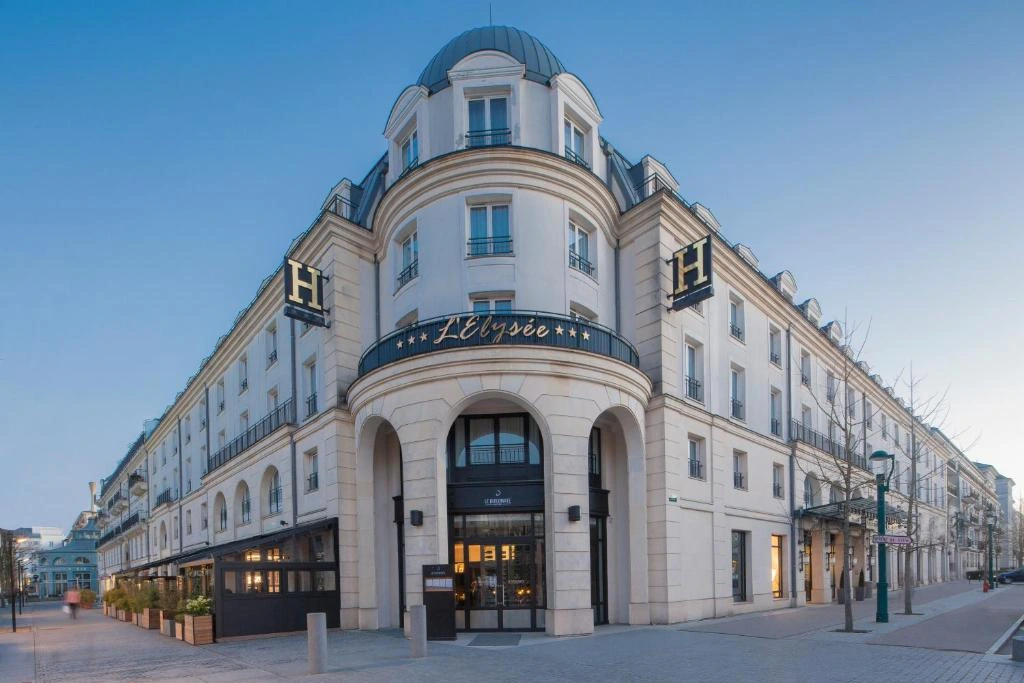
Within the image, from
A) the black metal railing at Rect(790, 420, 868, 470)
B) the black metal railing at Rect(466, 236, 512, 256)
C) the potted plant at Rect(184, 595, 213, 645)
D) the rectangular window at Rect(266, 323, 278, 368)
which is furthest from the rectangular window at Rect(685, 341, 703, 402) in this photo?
the rectangular window at Rect(266, 323, 278, 368)

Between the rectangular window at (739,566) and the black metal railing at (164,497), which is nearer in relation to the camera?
the rectangular window at (739,566)

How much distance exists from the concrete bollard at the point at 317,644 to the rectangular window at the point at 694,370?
13890mm

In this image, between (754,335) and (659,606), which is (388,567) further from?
(754,335)

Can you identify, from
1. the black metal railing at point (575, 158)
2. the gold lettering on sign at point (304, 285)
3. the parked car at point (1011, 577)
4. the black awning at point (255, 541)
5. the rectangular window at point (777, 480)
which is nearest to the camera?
the black awning at point (255, 541)

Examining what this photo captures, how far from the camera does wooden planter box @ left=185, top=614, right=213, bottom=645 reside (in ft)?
58.7

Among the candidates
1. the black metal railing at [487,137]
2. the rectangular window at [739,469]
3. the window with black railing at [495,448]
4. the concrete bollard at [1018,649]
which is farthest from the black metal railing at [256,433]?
the concrete bollard at [1018,649]

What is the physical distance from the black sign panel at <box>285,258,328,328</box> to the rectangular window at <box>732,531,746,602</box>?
16000mm

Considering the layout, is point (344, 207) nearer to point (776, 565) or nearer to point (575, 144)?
point (575, 144)

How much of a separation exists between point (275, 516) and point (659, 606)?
49.7 ft

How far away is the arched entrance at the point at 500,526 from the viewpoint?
17.9 meters

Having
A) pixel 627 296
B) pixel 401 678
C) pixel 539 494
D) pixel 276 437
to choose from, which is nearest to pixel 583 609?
pixel 539 494

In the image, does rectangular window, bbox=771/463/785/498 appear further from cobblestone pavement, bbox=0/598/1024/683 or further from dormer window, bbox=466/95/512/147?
dormer window, bbox=466/95/512/147

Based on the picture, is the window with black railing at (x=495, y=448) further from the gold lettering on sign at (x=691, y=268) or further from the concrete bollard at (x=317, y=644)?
the concrete bollard at (x=317, y=644)

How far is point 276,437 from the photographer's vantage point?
26.0 m
